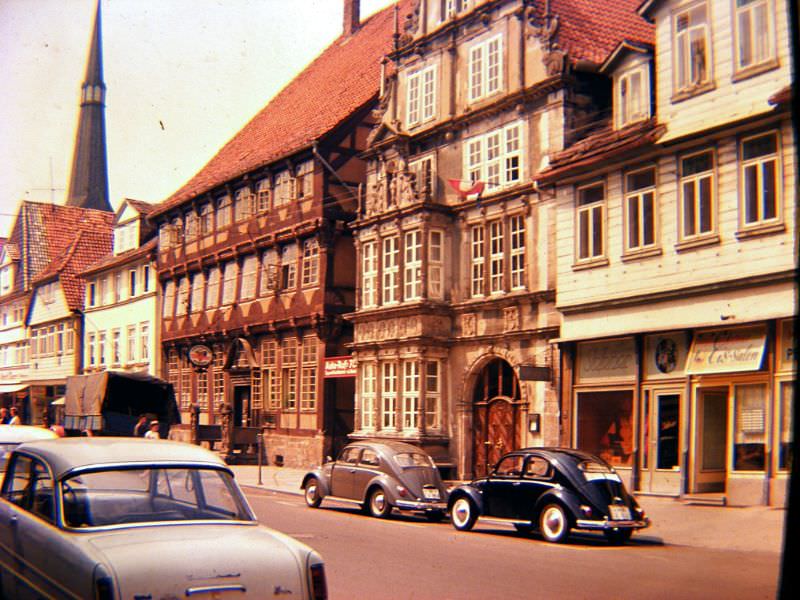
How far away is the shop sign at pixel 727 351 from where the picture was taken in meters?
18.8

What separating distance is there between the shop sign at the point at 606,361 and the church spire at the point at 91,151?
78.9 metres

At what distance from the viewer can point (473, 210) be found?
90.1 feet

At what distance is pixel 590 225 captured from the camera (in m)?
23.1

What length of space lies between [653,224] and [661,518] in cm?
643

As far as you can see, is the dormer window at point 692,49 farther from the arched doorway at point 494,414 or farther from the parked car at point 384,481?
the parked car at point 384,481

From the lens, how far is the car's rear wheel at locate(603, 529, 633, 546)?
15.6m

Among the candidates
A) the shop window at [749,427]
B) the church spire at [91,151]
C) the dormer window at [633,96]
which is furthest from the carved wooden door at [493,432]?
the church spire at [91,151]

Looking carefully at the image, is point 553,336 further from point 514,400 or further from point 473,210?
point 473,210

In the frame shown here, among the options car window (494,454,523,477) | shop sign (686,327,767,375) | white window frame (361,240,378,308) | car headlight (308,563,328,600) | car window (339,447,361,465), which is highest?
white window frame (361,240,378,308)

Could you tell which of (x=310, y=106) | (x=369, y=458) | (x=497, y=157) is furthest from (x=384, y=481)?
(x=310, y=106)

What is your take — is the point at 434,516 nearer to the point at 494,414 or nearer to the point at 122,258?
the point at 494,414

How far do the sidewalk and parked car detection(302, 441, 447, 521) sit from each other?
409 centimetres

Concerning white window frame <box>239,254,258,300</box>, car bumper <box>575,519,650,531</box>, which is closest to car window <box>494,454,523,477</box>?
car bumper <box>575,519,650,531</box>

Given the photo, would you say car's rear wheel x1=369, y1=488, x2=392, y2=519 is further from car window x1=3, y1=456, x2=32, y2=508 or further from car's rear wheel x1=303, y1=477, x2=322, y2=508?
car window x1=3, y1=456, x2=32, y2=508
